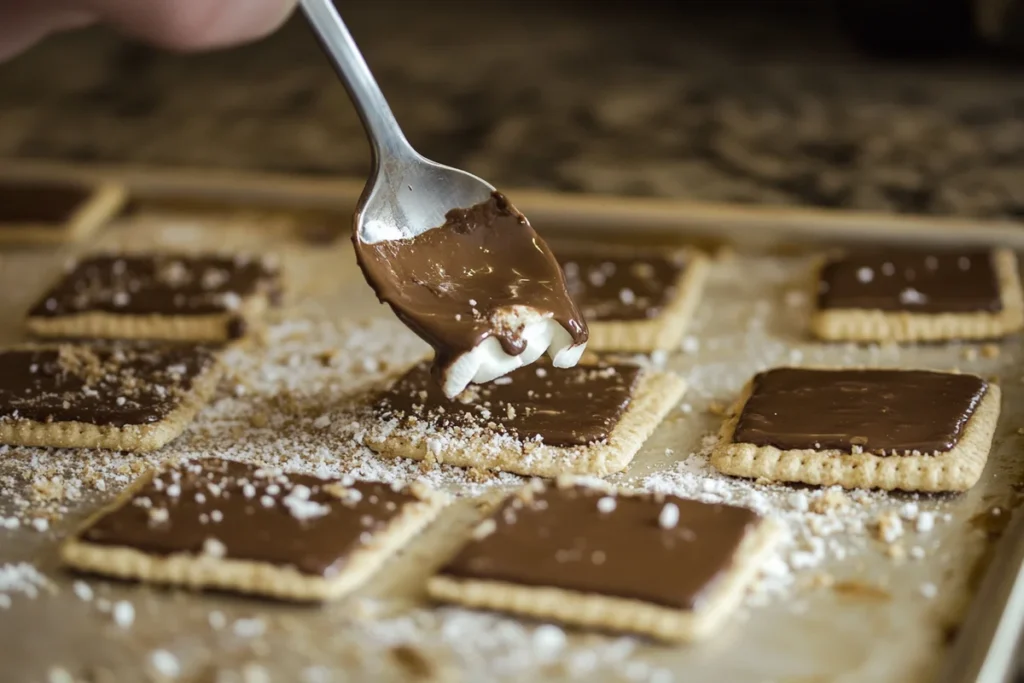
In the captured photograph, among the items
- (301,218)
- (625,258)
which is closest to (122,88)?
(301,218)

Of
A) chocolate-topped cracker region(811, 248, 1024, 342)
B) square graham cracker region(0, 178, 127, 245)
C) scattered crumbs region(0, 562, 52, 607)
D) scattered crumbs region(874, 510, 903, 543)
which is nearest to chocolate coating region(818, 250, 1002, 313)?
chocolate-topped cracker region(811, 248, 1024, 342)

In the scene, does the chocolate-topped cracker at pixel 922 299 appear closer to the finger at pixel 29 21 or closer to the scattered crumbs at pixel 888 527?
the scattered crumbs at pixel 888 527

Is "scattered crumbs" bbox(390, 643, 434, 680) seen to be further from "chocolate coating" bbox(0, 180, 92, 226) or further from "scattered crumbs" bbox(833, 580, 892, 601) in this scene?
"chocolate coating" bbox(0, 180, 92, 226)

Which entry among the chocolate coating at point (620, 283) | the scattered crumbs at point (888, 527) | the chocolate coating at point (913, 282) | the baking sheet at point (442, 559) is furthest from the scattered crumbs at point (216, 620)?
the chocolate coating at point (913, 282)

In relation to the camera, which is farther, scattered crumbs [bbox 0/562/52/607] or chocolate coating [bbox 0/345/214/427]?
chocolate coating [bbox 0/345/214/427]

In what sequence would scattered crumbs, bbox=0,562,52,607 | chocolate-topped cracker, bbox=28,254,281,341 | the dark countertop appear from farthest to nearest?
the dark countertop, chocolate-topped cracker, bbox=28,254,281,341, scattered crumbs, bbox=0,562,52,607

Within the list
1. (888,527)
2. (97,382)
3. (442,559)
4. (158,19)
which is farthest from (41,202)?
(888,527)
